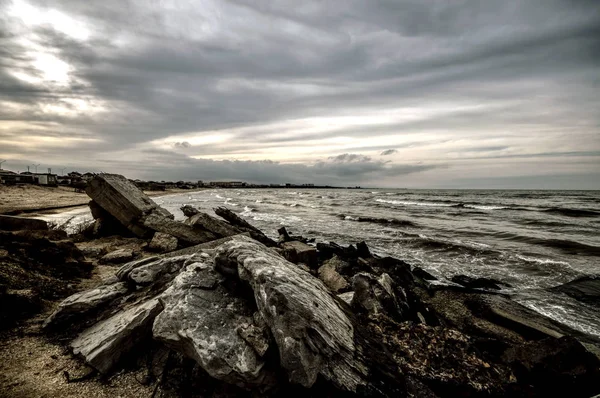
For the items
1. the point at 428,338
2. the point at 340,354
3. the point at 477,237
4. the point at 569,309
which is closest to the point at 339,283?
the point at 428,338

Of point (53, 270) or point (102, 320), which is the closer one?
point (102, 320)

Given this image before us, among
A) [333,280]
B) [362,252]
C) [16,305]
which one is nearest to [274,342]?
[16,305]

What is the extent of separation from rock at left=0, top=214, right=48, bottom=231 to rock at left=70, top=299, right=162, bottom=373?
32.3ft

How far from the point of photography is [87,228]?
12.6 m

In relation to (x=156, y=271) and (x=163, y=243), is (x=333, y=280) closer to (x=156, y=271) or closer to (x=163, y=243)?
(x=156, y=271)

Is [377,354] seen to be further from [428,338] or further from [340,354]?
[428,338]

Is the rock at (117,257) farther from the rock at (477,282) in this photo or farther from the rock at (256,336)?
the rock at (477,282)

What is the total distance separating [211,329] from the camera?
3406 mm

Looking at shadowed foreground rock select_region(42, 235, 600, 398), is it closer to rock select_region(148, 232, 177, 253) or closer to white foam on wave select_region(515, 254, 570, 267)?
rock select_region(148, 232, 177, 253)

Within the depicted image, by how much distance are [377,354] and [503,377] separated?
1858 millimetres

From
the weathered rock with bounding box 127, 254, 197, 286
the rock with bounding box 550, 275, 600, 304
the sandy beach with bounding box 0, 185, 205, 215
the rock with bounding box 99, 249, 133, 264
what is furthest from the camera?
the sandy beach with bounding box 0, 185, 205, 215

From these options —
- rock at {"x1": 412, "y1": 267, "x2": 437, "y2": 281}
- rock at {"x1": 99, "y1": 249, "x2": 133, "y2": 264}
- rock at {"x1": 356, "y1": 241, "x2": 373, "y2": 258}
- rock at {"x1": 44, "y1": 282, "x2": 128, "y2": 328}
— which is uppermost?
rock at {"x1": 44, "y1": 282, "x2": 128, "y2": 328}

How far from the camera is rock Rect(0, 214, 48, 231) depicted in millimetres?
10656

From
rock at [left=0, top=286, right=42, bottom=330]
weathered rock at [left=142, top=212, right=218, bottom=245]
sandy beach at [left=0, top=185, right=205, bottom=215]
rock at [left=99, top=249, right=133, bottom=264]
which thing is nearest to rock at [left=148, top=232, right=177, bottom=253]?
weathered rock at [left=142, top=212, right=218, bottom=245]
